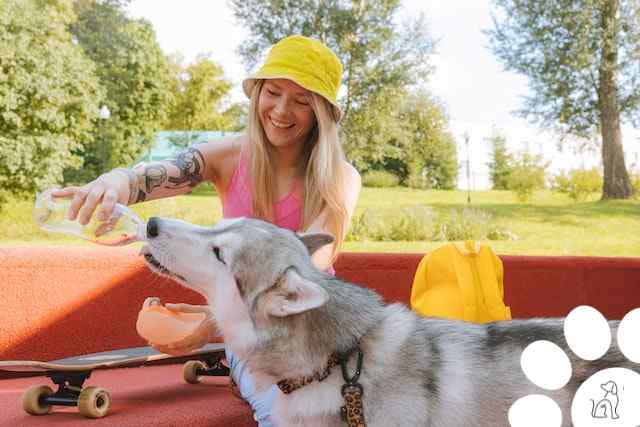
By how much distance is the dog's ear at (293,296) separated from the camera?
5.68 ft

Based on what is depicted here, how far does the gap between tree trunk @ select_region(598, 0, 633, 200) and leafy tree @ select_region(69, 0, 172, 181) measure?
398 inches

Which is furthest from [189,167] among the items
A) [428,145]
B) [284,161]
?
[428,145]

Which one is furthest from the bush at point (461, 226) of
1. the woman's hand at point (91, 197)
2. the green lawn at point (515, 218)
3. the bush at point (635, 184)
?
the woman's hand at point (91, 197)

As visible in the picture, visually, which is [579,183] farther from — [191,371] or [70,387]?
[70,387]

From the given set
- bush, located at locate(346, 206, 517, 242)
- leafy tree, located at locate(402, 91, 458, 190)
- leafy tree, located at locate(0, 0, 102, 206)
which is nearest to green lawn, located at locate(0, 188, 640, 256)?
bush, located at locate(346, 206, 517, 242)

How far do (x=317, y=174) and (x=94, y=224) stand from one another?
3.16ft

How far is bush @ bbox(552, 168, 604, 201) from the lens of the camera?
45.9 ft

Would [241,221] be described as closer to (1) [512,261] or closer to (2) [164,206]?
(1) [512,261]

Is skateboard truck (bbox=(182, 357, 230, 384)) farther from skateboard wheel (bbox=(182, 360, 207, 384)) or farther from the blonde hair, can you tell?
the blonde hair

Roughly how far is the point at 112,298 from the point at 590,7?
12790mm

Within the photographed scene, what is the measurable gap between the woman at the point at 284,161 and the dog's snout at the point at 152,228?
514 millimetres

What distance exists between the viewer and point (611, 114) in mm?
13469

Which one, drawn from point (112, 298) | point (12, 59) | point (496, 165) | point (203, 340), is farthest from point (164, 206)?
point (203, 340)

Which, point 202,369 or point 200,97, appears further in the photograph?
point 200,97
